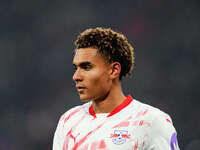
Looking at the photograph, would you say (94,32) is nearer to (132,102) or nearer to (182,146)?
(132,102)

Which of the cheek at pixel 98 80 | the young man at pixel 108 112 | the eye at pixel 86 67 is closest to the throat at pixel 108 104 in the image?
the young man at pixel 108 112

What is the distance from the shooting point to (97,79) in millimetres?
3004

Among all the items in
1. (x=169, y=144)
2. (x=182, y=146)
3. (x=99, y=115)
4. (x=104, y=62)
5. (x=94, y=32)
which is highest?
(x=94, y=32)

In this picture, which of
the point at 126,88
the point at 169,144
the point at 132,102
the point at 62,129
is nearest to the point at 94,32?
the point at 132,102

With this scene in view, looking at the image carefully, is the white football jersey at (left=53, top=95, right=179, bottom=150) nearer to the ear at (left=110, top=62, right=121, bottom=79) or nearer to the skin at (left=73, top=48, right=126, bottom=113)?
the skin at (left=73, top=48, right=126, bottom=113)

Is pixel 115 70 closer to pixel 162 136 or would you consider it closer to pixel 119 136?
pixel 119 136

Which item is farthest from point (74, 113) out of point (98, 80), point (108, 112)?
point (98, 80)

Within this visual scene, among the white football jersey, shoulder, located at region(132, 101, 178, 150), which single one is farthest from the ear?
shoulder, located at region(132, 101, 178, 150)

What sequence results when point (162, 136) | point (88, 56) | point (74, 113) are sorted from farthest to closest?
point (74, 113), point (88, 56), point (162, 136)

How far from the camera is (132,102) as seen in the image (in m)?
3.18

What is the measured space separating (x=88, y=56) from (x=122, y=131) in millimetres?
664

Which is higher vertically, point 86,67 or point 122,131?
point 86,67

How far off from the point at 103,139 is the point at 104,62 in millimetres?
624

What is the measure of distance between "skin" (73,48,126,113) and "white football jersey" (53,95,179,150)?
0.30 feet
